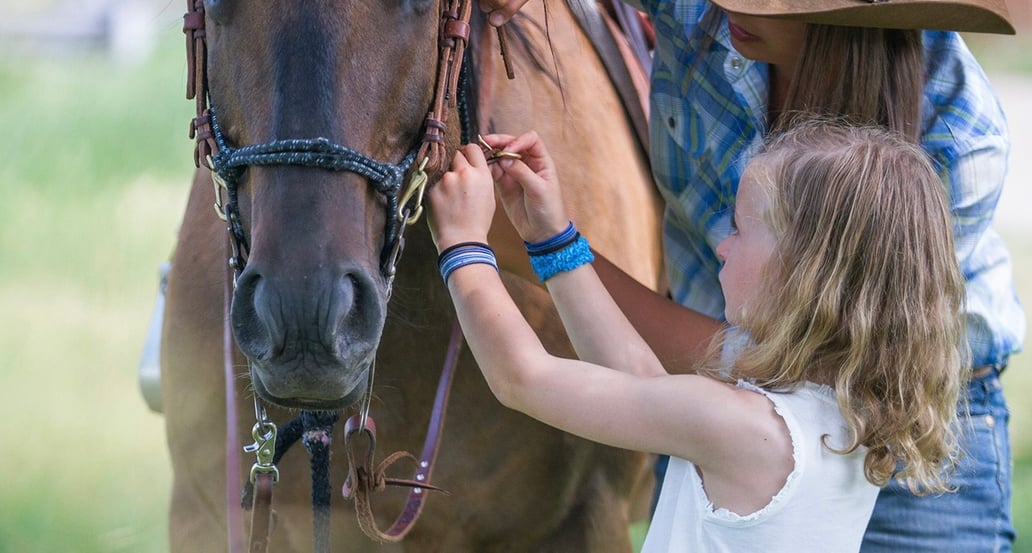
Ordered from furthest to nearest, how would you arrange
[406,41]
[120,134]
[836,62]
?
[120,134] → [836,62] → [406,41]

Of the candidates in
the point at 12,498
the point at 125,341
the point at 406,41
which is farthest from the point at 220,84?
the point at 125,341

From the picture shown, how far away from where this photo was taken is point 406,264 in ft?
7.46

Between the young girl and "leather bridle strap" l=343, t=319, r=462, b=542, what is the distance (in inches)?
15.2

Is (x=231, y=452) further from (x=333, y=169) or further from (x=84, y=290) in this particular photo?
(x=84, y=290)

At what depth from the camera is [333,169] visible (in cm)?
168

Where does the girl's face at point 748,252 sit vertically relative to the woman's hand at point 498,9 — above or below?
below

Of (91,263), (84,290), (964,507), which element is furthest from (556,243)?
(91,263)

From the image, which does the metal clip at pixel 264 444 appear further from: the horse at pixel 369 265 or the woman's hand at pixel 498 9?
the woman's hand at pixel 498 9

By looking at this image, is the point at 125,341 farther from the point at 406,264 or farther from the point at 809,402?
the point at 809,402

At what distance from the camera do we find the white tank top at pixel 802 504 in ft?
5.38

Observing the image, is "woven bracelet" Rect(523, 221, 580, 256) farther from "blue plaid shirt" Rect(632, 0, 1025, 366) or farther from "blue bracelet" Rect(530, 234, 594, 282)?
"blue plaid shirt" Rect(632, 0, 1025, 366)

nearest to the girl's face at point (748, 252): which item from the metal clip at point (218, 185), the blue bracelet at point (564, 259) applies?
the blue bracelet at point (564, 259)

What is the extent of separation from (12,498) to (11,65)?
685 centimetres

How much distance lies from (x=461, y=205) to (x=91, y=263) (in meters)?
5.34
